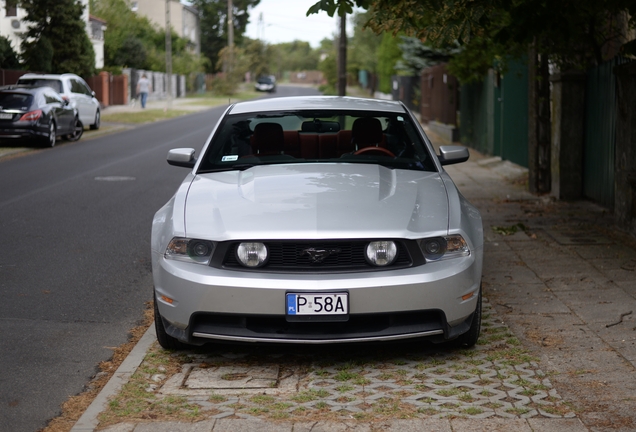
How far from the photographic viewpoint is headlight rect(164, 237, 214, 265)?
515 cm

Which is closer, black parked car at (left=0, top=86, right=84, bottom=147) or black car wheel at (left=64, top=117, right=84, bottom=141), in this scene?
black parked car at (left=0, top=86, right=84, bottom=147)

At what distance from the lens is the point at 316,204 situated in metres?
5.36

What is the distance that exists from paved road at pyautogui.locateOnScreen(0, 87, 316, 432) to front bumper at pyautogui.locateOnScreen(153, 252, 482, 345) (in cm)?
77

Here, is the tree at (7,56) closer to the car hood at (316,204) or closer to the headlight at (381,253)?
the car hood at (316,204)

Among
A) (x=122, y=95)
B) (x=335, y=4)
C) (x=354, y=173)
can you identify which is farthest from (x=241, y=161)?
(x=122, y=95)

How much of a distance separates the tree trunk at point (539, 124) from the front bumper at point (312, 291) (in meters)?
8.11

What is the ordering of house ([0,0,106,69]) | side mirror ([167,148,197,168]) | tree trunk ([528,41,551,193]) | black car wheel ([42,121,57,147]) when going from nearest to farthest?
side mirror ([167,148,197,168]) → tree trunk ([528,41,551,193]) → black car wheel ([42,121,57,147]) → house ([0,0,106,69])

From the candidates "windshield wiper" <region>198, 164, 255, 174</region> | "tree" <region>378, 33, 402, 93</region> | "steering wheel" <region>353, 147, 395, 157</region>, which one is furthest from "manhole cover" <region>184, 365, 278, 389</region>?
"tree" <region>378, 33, 402, 93</region>

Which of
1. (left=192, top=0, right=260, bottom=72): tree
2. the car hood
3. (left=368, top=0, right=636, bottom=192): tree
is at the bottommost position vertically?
the car hood

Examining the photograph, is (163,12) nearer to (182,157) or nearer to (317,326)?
(182,157)

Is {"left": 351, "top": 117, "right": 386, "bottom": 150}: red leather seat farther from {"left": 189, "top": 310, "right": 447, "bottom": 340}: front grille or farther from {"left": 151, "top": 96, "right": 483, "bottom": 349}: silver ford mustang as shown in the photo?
{"left": 189, "top": 310, "right": 447, "bottom": 340}: front grille

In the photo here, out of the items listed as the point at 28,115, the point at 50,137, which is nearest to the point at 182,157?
the point at 28,115

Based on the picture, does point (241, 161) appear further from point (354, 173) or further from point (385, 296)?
point (385, 296)

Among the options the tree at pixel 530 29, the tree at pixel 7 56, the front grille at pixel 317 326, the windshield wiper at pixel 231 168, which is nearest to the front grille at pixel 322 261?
the front grille at pixel 317 326
